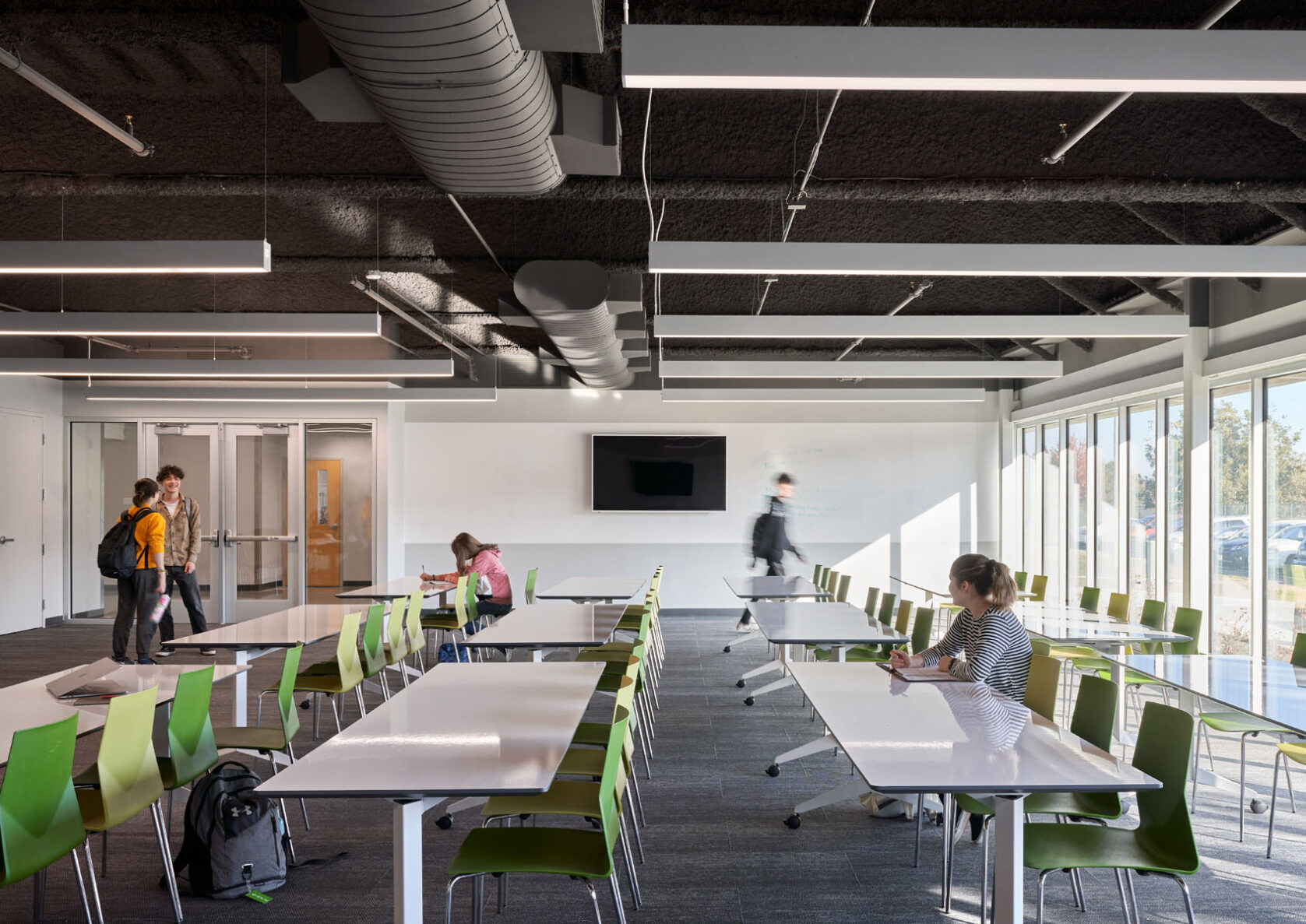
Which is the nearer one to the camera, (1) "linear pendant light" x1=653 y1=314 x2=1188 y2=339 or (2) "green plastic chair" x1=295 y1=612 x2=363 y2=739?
(2) "green plastic chair" x1=295 y1=612 x2=363 y2=739

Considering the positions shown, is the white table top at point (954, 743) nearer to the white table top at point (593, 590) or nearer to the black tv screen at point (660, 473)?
the white table top at point (593, 590)

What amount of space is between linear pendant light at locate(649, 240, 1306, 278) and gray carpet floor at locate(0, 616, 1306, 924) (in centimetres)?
282

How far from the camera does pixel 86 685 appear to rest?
12.9 ft

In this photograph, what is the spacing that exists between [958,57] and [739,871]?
10.4ft

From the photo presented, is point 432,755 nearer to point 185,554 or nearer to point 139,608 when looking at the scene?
point 139,608

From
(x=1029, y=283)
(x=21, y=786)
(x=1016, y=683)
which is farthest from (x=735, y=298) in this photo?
(x=21, y=786)

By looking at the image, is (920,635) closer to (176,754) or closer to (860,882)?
(860,882)

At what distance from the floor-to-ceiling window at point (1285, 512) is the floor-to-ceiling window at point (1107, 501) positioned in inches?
95.7

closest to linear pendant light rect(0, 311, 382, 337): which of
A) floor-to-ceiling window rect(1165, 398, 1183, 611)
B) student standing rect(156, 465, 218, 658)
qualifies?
student standing rect(156, 465, 218, 658)

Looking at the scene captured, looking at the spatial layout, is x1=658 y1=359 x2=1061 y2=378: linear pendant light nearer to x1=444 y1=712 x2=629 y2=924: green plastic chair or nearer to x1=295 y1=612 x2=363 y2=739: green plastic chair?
x1=295 y1=612 x2=363 y2=739: green plastic chair

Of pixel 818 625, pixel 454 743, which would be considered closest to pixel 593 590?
pixel 818 625

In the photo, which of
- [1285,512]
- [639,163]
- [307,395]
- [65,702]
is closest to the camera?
[65,702]

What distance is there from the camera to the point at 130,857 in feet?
13.3

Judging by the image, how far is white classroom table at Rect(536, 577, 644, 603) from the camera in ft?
26.9
